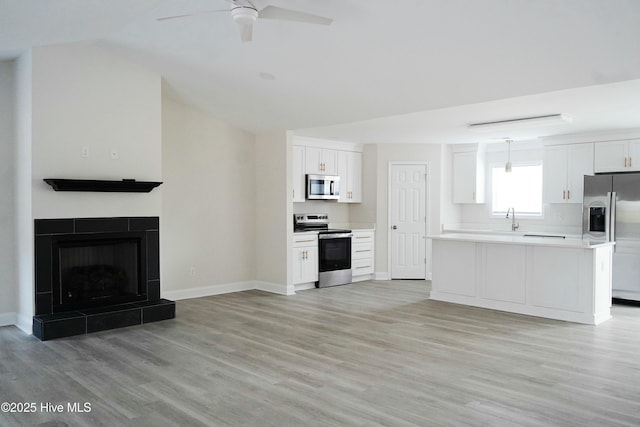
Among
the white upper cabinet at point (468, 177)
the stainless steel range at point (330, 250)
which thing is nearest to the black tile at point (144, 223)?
the stainless steel range at point (330, 250)

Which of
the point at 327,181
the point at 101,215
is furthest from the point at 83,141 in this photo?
the point at 327,181

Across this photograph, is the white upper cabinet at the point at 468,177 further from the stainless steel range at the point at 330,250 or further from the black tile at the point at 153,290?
the black tile at the point at 153,290

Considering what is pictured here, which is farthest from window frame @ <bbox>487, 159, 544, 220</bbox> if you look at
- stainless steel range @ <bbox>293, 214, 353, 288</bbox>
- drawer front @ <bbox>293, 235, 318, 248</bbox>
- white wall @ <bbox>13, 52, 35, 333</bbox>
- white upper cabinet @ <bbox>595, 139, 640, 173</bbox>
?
white wall @ <bbox>13, 52, 35, 333</bbox>

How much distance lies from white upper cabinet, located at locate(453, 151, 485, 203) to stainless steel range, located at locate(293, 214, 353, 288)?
2.26 metres

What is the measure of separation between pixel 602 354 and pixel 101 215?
5043 mm

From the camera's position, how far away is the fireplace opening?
16.7 feet

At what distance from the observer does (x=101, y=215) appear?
5.32m

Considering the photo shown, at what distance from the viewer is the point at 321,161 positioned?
8.27 m

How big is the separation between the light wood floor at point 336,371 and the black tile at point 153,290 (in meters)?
0.37

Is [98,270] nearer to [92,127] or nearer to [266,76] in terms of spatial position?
[92,127]

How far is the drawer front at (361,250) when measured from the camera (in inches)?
328

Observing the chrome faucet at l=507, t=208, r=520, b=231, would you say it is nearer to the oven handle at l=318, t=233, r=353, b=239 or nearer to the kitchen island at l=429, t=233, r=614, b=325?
the kitchen island at l=429, t=233, r=614, b=325

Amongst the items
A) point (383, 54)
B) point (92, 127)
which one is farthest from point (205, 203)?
point (383, 54)

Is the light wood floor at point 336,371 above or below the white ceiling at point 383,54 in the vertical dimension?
below
